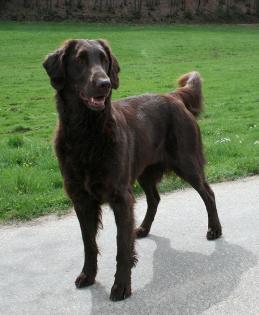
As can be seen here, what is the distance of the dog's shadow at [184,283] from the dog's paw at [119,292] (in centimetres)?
5

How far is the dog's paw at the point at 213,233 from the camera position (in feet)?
18.0

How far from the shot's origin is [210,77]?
2000 centimetres

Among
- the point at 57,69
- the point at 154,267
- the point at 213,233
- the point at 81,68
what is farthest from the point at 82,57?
the point at 213,233

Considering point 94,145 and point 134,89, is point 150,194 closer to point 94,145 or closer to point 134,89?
point 94,145

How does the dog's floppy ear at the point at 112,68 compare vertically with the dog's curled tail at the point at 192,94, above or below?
above

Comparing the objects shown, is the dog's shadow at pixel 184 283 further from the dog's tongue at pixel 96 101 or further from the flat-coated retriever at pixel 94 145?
the dog's tongue at pixel 96 101

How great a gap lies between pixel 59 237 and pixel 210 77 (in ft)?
50.4

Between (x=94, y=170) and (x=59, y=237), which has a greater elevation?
(x=94, y=170)

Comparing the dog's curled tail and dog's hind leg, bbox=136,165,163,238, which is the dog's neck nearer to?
dog's hind leg, bbox=136,165,163,238

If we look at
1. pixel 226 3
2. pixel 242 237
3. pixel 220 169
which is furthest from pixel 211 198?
pixel 226 3

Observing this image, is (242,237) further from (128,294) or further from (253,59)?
(253,59)

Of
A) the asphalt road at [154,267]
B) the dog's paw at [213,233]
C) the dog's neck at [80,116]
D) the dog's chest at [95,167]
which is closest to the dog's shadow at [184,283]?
the asphalt road at [154,267]

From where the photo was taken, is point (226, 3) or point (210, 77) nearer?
point (210, 77)

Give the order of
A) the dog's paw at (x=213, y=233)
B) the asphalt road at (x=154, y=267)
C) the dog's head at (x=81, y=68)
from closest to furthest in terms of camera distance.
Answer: the dog's head at (x=81, y=68), the asphalt road at (x=154, y=267), the dog's paw at (x=213, y=233)
